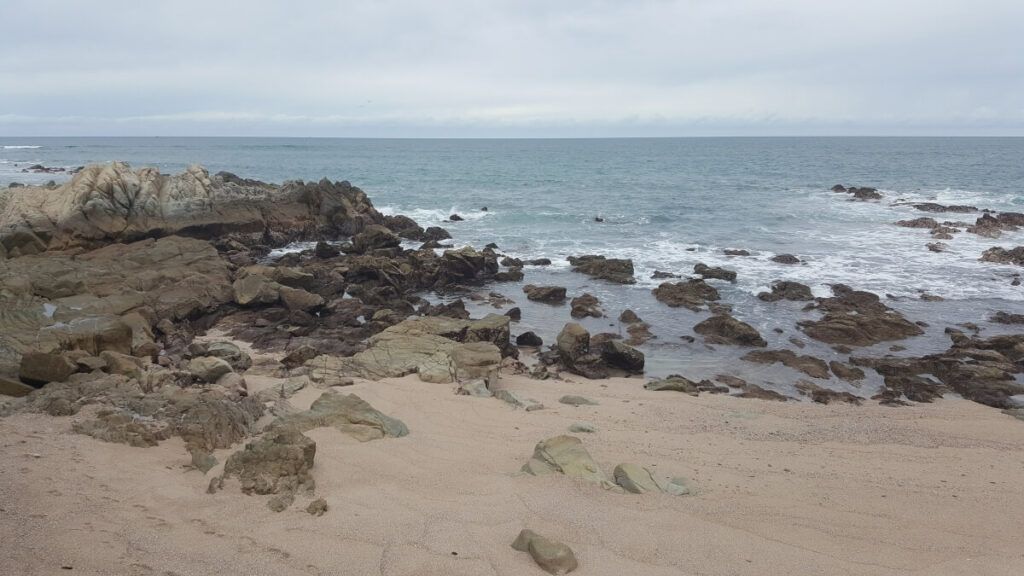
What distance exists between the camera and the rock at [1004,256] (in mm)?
24797

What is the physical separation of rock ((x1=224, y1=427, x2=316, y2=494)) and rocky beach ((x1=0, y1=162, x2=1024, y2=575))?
0.09 feet

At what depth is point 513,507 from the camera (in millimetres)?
6922

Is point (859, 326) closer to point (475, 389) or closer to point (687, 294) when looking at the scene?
point (687, 294)

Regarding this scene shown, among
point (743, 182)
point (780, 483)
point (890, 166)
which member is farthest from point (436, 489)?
point (890, 166)

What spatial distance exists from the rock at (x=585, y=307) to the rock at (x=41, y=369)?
40.9 feet

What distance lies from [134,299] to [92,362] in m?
5.36

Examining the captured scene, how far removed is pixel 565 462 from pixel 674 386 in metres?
5.47

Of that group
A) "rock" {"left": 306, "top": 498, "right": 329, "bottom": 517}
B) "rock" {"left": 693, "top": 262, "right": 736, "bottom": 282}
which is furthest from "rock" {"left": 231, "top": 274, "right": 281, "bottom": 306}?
"rock" {"left": 693, "top": 262, "right": 736, "bottom": 282}

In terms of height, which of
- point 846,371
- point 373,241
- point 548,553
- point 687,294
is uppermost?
point 373,241

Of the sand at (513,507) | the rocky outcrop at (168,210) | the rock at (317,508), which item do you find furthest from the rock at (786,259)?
the rock at (317,508)

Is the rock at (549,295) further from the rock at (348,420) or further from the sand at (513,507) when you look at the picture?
the rock at (348,420)

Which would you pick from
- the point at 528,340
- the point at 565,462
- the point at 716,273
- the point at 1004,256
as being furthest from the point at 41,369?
the point at 1004,256

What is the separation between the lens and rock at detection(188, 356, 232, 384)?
1074 cm

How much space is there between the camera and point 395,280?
68.7ft
